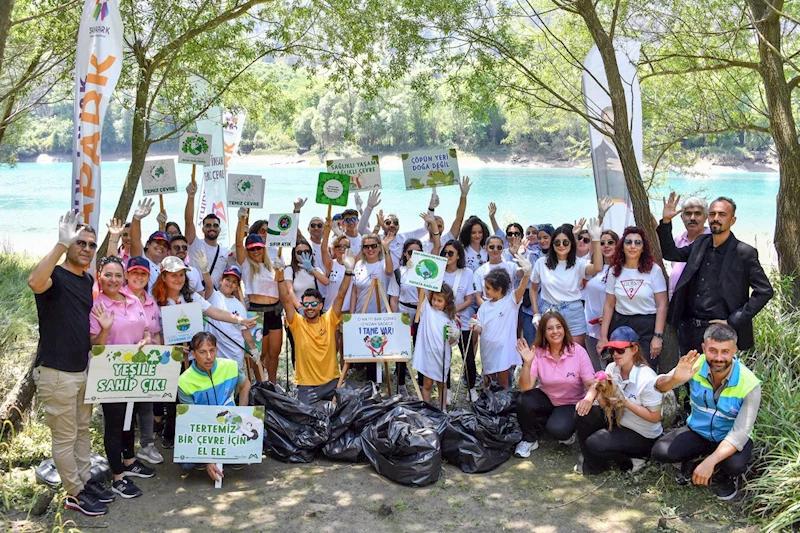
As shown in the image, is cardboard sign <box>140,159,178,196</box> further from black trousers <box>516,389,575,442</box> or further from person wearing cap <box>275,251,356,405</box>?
black trousers <box>516,389,575,442</box>

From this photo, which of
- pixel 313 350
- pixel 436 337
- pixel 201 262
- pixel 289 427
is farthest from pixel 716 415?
pixel 201 262

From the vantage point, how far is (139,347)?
525cm

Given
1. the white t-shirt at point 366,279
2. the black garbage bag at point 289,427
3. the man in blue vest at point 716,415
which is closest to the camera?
the man in blue vest at point 716,415

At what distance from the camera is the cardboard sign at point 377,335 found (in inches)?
271

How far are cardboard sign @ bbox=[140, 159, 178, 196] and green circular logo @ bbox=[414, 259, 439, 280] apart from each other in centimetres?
351

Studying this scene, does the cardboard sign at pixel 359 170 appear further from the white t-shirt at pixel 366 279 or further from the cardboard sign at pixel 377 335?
the cardboard sign at pixel 377 335

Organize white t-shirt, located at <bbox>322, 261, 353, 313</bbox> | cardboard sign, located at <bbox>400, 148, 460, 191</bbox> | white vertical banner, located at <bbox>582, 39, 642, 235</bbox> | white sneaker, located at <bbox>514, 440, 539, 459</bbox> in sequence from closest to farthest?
white sneaker, located at <bbox>514, 440, 539, 459</bbox> < white t-shirt, located at <bbox>322, 261, 353, 313</bbox> < white vertical banner, located at <bbox>582, 39, 642, 235</bbox> < cardboard sign, located at <bbox>400, 148, 460, 191</bbox>

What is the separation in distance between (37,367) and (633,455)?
4278 millimetres

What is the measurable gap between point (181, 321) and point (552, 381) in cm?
303

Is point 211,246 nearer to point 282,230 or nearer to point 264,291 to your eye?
point 282,230

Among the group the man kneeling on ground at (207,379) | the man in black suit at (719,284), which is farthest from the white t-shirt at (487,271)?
the man kneeling on ground at (207,379)

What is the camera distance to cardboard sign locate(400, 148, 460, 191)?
29.3 ft

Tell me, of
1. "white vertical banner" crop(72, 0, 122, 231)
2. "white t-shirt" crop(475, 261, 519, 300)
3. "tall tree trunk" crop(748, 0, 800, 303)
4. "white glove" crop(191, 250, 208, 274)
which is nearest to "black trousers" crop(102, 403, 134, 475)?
"white vertical banner" crop(72, 0, 122, 231)

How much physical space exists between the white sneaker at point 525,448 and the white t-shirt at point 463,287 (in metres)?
1.54
